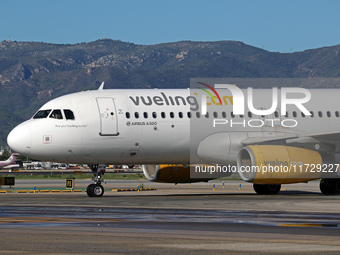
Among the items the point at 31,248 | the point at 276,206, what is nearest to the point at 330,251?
the point at 31,248

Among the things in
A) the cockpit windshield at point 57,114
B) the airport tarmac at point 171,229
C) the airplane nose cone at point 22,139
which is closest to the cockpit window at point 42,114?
the cockpit windshield at point 57,114

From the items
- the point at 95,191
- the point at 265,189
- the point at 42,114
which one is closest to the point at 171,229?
the point at 95,191

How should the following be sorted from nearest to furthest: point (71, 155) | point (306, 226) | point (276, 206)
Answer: point (306, 226) < point (276, 206) < point (71, 155)

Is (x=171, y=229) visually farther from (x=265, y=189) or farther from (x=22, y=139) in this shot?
(x=265, y=189)

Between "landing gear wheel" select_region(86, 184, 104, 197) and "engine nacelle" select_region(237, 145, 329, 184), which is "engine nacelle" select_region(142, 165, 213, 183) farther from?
"engine nacelle" select_region(237, 145, 329, 184)

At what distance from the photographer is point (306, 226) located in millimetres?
18250

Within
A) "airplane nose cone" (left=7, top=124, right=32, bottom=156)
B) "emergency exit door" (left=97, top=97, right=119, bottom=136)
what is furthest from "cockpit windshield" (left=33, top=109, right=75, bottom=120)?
"emergency exit door" (left=97, top=97, right=119, bottom=136)

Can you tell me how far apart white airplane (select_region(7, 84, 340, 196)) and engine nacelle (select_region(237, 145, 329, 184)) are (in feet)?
0.14

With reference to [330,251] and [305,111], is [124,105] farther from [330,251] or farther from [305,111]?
[330,251]

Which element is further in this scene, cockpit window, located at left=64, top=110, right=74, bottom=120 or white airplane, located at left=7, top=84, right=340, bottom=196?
cockpit window, located at left=64, top=110, right=74, bottom=120

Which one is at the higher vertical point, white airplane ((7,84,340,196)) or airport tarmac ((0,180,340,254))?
white airplane ((7,84,340,196))

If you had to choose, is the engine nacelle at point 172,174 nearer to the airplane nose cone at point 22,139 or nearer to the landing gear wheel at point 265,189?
the landing gear wheel at point 265,189

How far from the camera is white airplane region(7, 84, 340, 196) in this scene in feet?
105

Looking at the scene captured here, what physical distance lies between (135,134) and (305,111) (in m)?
8.52
